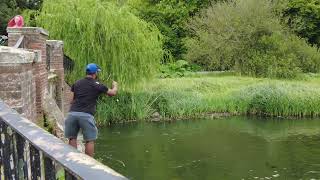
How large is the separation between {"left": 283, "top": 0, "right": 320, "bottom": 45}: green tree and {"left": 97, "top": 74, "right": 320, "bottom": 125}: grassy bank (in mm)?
15185

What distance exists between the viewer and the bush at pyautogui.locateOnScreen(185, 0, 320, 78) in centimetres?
2995

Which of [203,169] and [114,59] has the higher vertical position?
[114,59]

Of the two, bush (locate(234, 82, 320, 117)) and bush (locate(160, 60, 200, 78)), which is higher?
bush (locate(160, 60, 200, 78))

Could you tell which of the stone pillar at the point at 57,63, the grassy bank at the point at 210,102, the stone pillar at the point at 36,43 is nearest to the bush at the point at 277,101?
the grassy bank at the point at 210,102

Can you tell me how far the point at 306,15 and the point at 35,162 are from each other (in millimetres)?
38391

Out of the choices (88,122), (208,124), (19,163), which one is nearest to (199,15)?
(208,124)

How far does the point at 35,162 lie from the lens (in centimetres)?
184

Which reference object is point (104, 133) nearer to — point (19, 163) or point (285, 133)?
point (285, 133)

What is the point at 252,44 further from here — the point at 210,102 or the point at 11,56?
the point at 11,56

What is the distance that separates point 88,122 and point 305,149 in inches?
388

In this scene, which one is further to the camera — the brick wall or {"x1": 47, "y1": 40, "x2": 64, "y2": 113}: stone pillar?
{"x1": 47, "y1": 40, "x2": 64, "y2": 113}: stone pillar

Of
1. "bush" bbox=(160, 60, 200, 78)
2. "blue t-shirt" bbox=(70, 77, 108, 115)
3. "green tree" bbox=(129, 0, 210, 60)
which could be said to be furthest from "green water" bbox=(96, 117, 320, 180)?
"green tree" bbox=(129, 0, 210, 60)

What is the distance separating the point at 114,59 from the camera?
63.2 feet

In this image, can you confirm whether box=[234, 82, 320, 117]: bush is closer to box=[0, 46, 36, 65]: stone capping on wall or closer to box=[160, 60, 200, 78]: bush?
box=[160, 60, 200, 78]: bush
